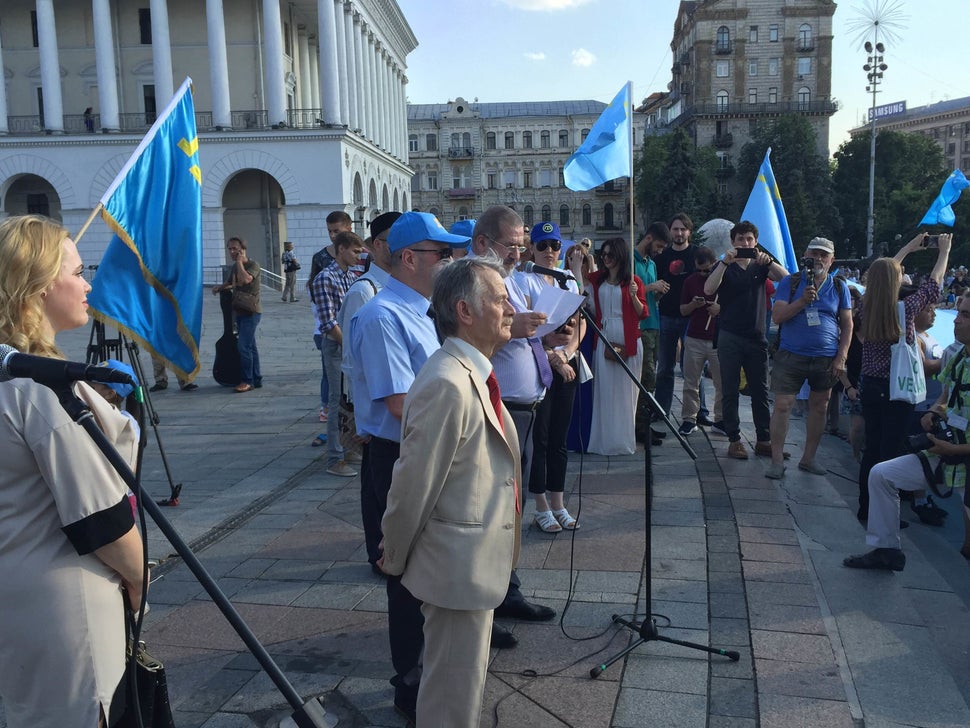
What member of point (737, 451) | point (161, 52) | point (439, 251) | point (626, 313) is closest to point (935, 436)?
point (737, 451)

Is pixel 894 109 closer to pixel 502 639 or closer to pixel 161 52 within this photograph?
pixel 161 52

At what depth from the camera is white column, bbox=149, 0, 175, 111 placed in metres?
41.2

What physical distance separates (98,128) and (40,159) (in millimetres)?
3234

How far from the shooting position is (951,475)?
5.04m

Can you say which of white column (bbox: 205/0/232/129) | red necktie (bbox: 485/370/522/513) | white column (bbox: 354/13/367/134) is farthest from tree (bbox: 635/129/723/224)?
red necktie (bbox: 485/370/522/513)

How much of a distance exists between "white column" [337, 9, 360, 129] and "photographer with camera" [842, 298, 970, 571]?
46822 mm

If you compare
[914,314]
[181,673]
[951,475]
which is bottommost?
[181,673]

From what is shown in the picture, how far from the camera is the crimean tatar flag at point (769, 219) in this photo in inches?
330

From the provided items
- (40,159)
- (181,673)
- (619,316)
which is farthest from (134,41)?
(181,673)

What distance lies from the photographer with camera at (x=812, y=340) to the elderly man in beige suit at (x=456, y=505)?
4.86 m

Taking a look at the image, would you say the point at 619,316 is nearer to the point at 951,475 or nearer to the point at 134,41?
the point at 951,475

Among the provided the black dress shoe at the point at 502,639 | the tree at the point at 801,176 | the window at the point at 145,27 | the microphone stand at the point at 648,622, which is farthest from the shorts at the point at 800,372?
the tree at the point at 801,176

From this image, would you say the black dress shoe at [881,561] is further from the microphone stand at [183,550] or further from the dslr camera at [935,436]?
the microphone stand at [183,550]

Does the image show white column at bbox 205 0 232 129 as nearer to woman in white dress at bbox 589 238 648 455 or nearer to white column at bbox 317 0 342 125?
white column at bbox 317 0 342 125
